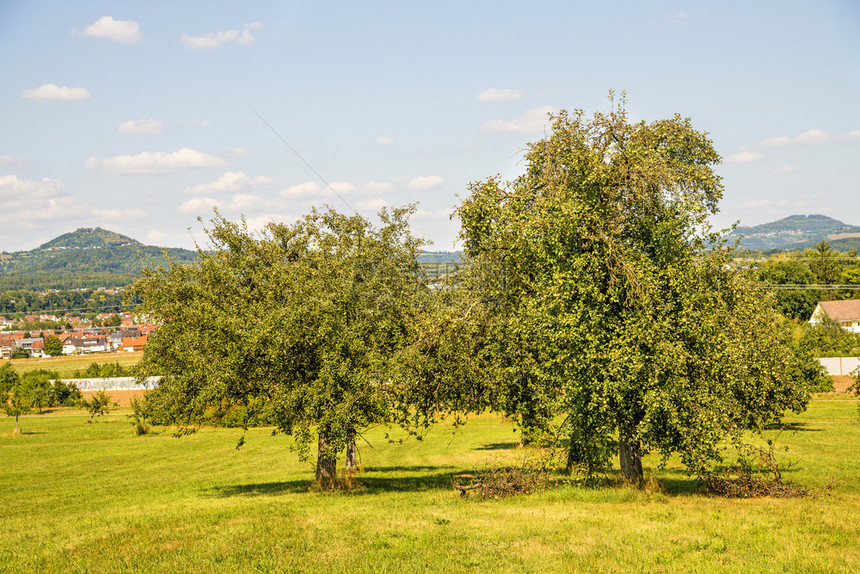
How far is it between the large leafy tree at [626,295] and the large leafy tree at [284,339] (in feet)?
15.6

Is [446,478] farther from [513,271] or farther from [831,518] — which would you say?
[831,518]

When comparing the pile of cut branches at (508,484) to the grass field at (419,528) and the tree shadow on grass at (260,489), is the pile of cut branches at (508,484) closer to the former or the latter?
the grass field at (419,528)

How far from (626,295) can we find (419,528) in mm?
9402

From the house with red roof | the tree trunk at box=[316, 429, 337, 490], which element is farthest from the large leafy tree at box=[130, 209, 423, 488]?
the house with red roof

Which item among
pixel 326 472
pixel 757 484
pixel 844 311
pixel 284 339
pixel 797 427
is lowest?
pixel 797 427

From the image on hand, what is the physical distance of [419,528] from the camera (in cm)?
1736

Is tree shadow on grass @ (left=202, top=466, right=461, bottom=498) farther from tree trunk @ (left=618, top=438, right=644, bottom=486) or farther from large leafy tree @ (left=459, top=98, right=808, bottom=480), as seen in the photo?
tree trunk @ (left=618, top=438, right=644, bottom=486)

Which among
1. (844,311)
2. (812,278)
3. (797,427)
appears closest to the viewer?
(797,427)

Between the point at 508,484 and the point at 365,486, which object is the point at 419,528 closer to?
the point at 508,484

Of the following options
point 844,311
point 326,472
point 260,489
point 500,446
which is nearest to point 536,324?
point 326,472

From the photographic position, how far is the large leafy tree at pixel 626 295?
63.3ft

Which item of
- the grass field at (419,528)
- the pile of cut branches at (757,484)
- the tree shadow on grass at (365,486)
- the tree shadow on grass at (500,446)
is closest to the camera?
the grass field at (419,528)

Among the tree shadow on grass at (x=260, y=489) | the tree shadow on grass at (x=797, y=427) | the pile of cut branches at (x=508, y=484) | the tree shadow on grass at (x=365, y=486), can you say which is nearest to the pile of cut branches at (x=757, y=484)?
the pile of cut branches at (x=508, y=484)

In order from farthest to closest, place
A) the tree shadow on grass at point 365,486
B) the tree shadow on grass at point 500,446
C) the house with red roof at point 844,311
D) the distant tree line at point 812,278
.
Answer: the distant tree line at point 812,278 → the house with red roof at point 844,311 → the tree shadow on grass at point 500,446 → the tree shadow on grass at point 365,486
